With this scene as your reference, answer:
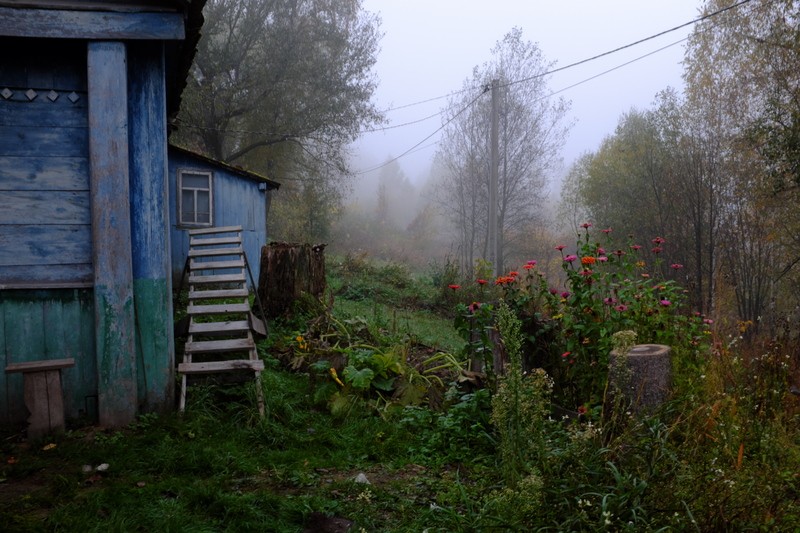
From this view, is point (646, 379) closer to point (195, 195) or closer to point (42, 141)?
point (42, 141)

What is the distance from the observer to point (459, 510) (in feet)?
10.7

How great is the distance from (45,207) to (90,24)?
1.62m

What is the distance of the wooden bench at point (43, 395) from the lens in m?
4.27

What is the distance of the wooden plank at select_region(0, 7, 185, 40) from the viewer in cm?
446

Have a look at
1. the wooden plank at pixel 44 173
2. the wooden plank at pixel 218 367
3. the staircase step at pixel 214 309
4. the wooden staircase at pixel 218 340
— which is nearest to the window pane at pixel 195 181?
the wooden staircase at pixel 218 340

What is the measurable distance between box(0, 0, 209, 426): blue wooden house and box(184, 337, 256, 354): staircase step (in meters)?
0.65

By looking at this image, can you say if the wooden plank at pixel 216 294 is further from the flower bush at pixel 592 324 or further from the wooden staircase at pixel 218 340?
the flower bush at pixel 592 324

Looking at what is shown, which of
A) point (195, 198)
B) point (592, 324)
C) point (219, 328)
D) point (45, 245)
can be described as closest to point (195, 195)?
point (195, 198)

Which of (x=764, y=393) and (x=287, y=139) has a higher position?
(x=287, y=139)

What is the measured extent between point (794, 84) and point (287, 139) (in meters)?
15.3

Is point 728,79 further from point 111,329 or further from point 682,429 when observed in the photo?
point 111,329

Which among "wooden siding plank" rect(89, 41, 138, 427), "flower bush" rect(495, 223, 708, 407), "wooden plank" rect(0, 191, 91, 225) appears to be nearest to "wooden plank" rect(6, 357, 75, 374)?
"wooden siding plank" rect(89, 41, 138, 427)

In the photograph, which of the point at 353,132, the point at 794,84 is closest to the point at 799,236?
the point at 794,84

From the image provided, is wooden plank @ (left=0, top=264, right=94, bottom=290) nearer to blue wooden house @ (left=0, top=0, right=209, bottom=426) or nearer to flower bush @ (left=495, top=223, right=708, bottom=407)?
blue wooden house @ (left=0, top=0, right=209, bottom=426)
